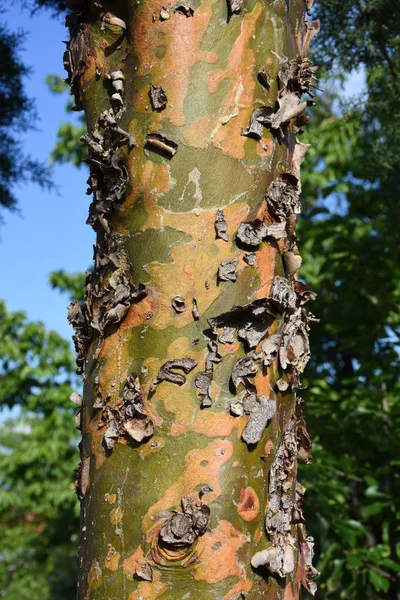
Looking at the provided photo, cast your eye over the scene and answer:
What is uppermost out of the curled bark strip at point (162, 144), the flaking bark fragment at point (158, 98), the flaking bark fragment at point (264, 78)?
the flaking bark fragment at point (264, 78)

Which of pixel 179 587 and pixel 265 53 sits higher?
pixel 265 53

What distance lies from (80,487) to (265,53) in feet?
2.99

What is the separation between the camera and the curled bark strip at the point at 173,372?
1180 millimetres

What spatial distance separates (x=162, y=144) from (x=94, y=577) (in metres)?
0.78

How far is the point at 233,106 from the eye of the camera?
130 cm

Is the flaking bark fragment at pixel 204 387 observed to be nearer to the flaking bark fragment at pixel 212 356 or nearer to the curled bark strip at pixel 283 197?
the flaking bark fragment at pixel 212 356

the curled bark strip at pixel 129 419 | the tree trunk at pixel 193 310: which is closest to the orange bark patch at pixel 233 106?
the tree trunk at pixel 193 310

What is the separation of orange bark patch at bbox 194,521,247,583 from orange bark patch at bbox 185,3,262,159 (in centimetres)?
67

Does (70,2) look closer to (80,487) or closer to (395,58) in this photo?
(80,487)

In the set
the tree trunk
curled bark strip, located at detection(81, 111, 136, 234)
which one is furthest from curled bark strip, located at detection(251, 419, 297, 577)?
curled bark strip, located at detection(81, 111, 136, 234)

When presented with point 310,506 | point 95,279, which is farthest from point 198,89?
point 310,506

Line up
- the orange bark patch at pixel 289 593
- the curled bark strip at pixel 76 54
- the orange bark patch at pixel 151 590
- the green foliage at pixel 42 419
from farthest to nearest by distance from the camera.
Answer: the green foliage at pixel 42 419, the curled bark strip at pixel 76 54, the orange bark patch at pixel 289 593, the orange bark patch at pixel 151 590

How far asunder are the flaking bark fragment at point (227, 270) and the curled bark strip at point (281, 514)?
0.30 m

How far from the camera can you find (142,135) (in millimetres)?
1314
